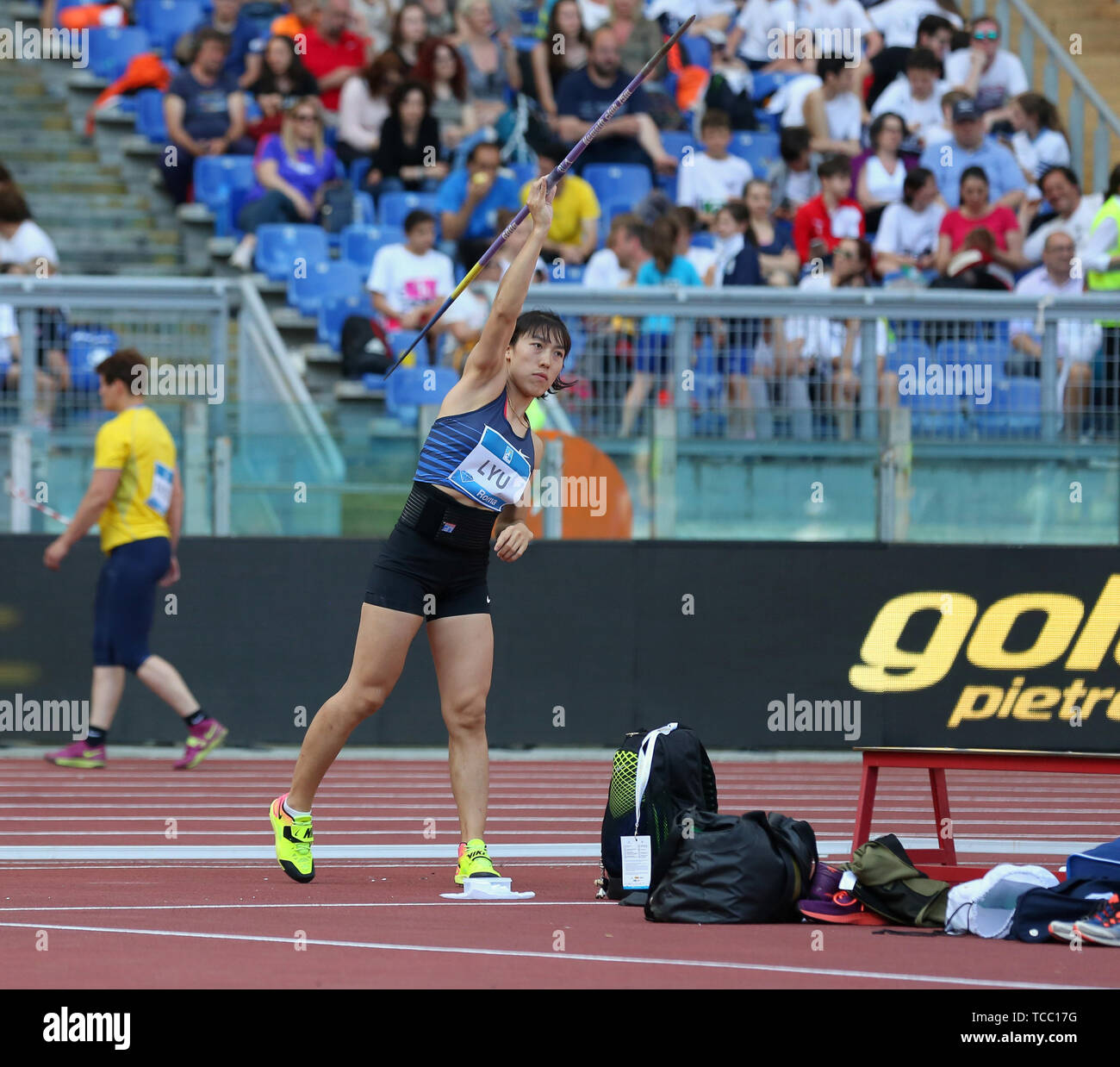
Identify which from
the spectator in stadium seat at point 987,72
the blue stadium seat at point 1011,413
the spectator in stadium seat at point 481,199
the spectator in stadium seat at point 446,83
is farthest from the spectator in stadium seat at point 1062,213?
the spectator in stadium seat at point 446,83

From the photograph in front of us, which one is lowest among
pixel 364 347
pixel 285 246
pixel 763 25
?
pixel 364 347

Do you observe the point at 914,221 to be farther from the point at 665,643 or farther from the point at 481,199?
the point at 665,643

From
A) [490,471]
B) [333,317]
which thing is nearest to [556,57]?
[333,317]

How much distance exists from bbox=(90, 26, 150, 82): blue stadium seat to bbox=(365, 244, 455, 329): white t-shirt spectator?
5614mm

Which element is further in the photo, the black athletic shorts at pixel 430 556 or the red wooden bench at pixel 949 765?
the black athletic shorts at pixel 430 556

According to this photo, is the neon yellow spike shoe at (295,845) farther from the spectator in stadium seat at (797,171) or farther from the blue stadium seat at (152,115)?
the blue stadium seat at (152,115)

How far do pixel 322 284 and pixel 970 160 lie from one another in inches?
233

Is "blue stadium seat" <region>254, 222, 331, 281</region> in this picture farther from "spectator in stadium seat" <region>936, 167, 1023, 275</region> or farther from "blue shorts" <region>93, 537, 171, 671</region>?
"spectator in stadium seat" <region>936, 167, 1023, 275</region>

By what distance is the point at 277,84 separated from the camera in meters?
17.4

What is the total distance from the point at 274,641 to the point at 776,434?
Answer: 3.78 meters

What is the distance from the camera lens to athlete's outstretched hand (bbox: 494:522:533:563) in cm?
707

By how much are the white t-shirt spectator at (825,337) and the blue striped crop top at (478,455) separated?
6.34 m

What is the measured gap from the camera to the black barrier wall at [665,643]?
1304 cm
